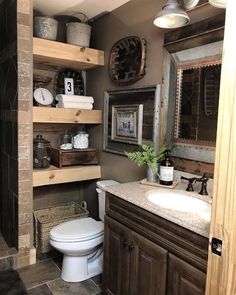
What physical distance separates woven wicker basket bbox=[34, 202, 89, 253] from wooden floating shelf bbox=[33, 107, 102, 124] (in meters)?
0.98

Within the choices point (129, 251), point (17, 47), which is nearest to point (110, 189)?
point (129, 251)

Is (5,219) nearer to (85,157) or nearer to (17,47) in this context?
(85,157)

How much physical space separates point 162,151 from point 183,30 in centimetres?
89

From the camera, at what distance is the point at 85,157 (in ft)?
9.19

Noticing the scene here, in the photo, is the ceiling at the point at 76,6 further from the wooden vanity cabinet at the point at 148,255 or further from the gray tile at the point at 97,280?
the gray tile at the point at 97,280

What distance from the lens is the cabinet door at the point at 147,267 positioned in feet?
4.59

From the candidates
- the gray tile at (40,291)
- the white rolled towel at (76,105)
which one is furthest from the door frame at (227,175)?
the white rolled towel at (76,105)

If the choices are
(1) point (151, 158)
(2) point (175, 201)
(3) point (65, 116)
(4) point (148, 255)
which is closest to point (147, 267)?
(4) point (148, 255)

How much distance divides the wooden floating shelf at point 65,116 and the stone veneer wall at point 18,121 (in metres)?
0.19

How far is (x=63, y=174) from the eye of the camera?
2.62m

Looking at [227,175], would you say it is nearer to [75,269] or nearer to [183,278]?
[183,278]

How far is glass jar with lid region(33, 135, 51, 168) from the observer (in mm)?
2629

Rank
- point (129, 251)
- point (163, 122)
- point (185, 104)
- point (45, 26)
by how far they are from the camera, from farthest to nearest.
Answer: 1. point (45, 26)
2. point (163, 122)
3. point (185, 104)
4. point (129, 251)

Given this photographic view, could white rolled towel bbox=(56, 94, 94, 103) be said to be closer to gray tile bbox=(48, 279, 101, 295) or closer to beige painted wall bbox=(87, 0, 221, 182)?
beige painted wall bbox=(87, 0, 221, 182)
